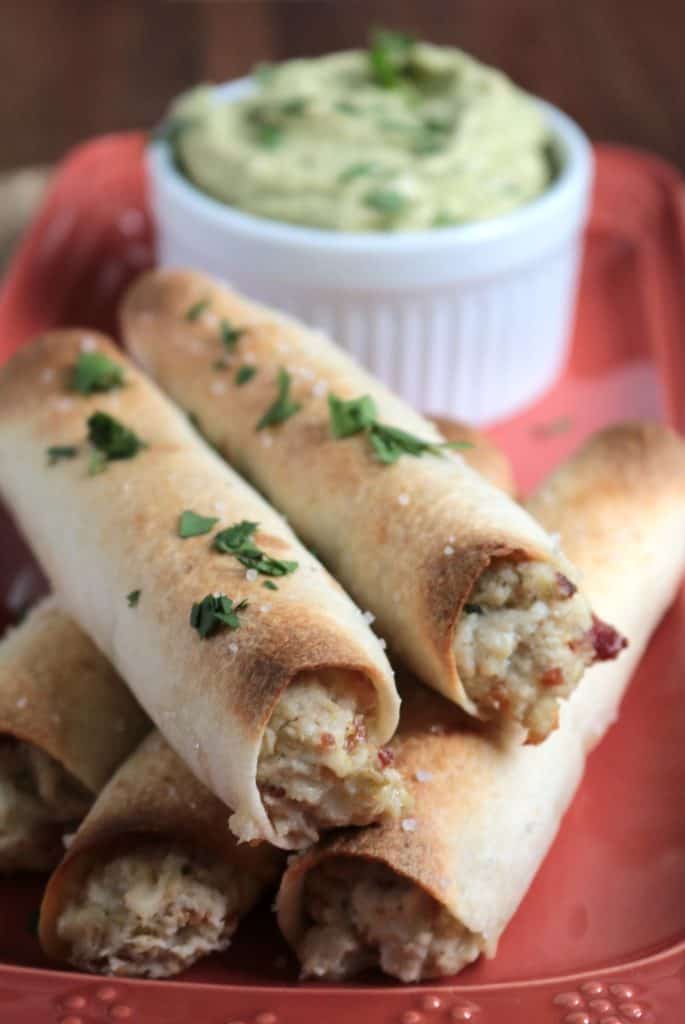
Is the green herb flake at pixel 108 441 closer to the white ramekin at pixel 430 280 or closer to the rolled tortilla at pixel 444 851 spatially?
the rolled tortilla at pixel 444 851

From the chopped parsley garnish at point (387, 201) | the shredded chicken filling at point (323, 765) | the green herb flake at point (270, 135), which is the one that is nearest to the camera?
the shredded chicken filling at point (323, 765)

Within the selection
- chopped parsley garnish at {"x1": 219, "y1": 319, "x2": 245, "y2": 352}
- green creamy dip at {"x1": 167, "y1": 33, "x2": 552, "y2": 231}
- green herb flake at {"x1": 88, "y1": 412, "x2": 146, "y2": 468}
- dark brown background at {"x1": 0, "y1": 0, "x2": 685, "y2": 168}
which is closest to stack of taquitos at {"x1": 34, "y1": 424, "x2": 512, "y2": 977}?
green herb flake at {"x1": 88, "y1": 412, "x2": 146, "y2": 468}

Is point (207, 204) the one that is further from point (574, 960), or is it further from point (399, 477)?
point (574, 960)

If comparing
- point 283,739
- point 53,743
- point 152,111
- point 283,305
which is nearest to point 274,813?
point 283,739

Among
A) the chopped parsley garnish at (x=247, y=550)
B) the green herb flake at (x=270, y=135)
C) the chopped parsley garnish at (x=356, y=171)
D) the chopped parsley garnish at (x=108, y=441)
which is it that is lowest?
the chopped parsley garnish at (x=356, y=171)

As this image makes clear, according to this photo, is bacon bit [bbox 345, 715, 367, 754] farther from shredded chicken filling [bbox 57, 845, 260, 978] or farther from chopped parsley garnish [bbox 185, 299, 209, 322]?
chopped parsley garnish [bbox 185, 299, 209, 322]

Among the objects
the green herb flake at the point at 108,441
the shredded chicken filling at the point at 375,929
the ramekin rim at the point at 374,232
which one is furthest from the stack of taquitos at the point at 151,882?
the ramekin rim at the point at 374,232

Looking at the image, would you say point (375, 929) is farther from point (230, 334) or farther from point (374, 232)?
point (374, 232)

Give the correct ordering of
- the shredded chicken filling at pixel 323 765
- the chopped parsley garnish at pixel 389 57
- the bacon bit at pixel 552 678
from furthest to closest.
Result: the chopped parsley garnish at pixel 389 57
the bacon bit at pixel 552 678
the shredded chicken filling at pixel 323 765

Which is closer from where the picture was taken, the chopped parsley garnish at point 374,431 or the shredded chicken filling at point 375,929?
the shredded chicken filling at point 375,929
